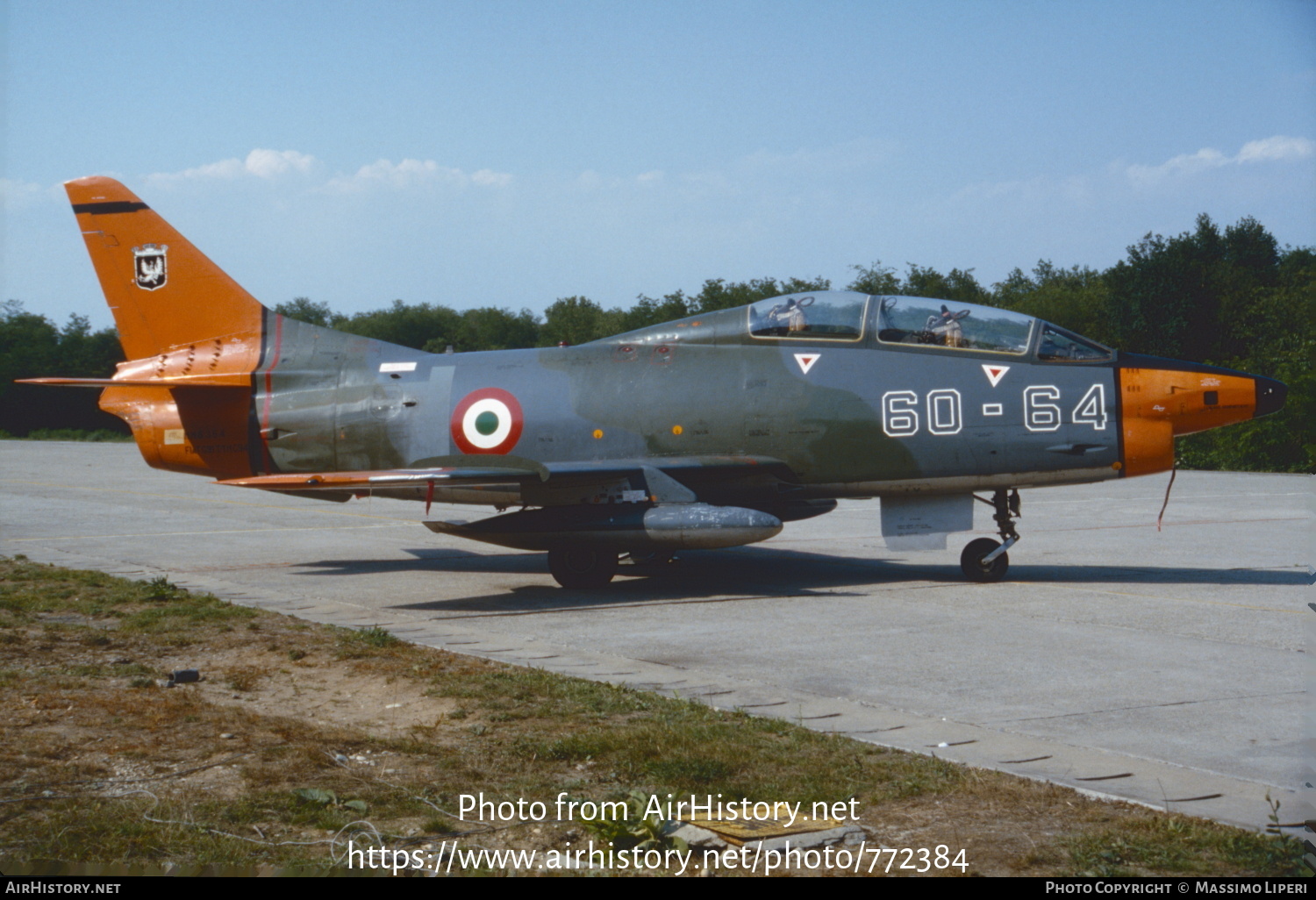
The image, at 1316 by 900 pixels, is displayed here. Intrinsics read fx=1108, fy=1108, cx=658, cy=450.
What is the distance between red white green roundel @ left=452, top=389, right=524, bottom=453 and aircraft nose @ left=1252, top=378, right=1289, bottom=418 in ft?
27.1

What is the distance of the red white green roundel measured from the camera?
1357 cm

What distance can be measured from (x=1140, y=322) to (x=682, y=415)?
50326 millimetres

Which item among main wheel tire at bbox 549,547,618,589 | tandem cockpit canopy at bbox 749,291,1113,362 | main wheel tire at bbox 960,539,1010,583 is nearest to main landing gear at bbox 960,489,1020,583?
main wheel tire at bbox 960,539,1010,583

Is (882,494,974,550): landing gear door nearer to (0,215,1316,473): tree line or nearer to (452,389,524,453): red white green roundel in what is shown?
(452,389,524,453): red white green roundel

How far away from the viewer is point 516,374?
13859mm

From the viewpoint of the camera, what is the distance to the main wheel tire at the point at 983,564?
12.9 metres

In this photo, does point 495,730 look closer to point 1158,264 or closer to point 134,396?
point 134,396

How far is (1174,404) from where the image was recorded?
12023 mm

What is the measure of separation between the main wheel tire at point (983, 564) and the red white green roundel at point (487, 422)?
5.58 m

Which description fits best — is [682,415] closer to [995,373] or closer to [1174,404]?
[995,373]

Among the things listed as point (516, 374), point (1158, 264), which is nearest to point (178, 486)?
point (516, 374)

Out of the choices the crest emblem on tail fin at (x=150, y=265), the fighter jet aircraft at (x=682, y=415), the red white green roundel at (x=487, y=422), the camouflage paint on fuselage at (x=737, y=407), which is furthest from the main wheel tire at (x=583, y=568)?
the crest emblem on tail fin at (x=150, y=265)

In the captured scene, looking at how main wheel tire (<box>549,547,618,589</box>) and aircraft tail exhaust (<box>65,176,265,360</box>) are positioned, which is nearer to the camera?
main wheel tire (<box>549,547,618,589</box>)
